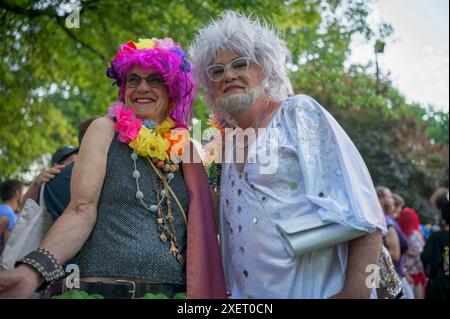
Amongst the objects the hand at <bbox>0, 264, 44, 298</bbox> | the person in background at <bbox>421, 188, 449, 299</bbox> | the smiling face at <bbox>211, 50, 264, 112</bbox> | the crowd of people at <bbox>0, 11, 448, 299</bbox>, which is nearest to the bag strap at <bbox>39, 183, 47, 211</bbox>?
the crowd of people at <bbox>0, 11, 448, 299</bbox>

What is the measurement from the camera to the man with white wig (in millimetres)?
2250

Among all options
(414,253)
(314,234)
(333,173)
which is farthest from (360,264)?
(414,253)

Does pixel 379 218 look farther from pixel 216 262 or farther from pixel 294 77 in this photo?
pixel 294 77

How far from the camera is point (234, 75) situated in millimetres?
2701

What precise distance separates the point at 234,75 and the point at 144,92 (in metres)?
0.43

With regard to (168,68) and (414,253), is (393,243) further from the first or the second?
(168,68)

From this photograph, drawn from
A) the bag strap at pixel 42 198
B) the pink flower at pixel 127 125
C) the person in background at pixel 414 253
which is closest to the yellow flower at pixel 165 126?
the pink flower at pixel 127 125

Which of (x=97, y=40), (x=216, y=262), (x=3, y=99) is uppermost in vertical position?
(x=97, y=40)

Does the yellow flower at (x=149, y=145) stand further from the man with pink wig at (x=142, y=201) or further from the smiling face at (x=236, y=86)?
the smiling face at (x=236, y=86)

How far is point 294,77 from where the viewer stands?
23.6ft

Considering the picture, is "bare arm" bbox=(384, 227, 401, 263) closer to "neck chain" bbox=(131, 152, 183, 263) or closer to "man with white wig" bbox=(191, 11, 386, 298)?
"man with white wig" bbox=(191, 11, 386, 298)

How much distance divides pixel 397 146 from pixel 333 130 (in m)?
13.9

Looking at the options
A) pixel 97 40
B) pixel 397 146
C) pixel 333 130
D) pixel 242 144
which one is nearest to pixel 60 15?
pixel 97 40

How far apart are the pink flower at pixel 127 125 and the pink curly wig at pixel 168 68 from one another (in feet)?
0.74
